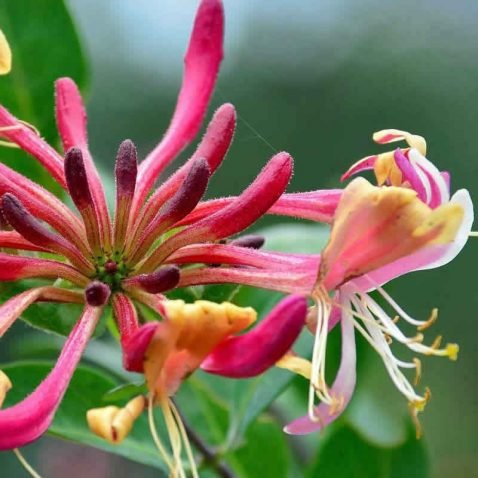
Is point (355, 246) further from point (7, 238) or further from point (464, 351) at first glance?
point (464, 351)

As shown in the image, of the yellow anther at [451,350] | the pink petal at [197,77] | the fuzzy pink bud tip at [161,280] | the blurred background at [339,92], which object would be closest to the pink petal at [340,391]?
the yellow anther at [451,350]

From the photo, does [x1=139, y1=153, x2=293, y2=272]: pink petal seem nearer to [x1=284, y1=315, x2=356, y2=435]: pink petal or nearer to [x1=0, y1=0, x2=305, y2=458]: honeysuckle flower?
[x1=0, y1=0, x2=305, y2=458]: honeysuckle flower

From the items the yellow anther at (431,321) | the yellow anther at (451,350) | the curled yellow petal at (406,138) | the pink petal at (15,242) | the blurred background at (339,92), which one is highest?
the curled yellow petal at (406,138)

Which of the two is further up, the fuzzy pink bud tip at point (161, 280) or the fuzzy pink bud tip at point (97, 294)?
the fuzzy pink bud tip at point (161, 280)

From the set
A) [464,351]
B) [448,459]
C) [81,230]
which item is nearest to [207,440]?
[81,230]

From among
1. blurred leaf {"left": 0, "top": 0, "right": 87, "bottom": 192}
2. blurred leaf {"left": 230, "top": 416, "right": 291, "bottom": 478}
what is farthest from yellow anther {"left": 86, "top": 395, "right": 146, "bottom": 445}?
blurred leaf {"left": 230, "top": 416, "right": 291, "bottom": 478}

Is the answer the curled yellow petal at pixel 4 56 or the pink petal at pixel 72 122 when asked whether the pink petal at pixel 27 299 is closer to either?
the pink petal at pixel 72 122
